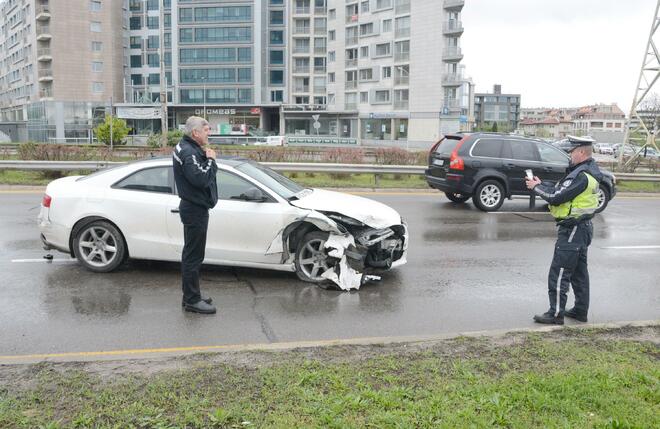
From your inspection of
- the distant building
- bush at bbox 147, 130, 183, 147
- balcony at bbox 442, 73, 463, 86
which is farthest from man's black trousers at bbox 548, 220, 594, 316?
the distant building

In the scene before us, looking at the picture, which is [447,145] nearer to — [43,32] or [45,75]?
[45,75]

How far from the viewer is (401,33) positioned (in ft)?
236

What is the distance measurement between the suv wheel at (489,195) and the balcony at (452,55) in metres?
56.1

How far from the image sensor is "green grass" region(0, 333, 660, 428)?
360cm

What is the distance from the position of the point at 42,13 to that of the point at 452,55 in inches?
2109

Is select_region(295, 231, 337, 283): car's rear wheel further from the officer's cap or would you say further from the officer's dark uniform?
the officer's cap

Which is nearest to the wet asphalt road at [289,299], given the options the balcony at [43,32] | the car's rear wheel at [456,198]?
the car's rear wheel at [456,198]

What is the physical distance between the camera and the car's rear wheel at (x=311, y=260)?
7.09 metres

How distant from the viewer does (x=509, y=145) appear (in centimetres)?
1466

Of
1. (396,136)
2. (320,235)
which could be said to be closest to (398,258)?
(320,235)

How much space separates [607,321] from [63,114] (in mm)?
84310

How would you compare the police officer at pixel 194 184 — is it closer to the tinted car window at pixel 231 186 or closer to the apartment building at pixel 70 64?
the tinted car window at pixel 231 186

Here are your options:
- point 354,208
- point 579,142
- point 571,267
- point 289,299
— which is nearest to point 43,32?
point 354,208

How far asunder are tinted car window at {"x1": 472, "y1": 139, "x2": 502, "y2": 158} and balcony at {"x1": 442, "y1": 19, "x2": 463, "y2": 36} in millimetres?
56266
